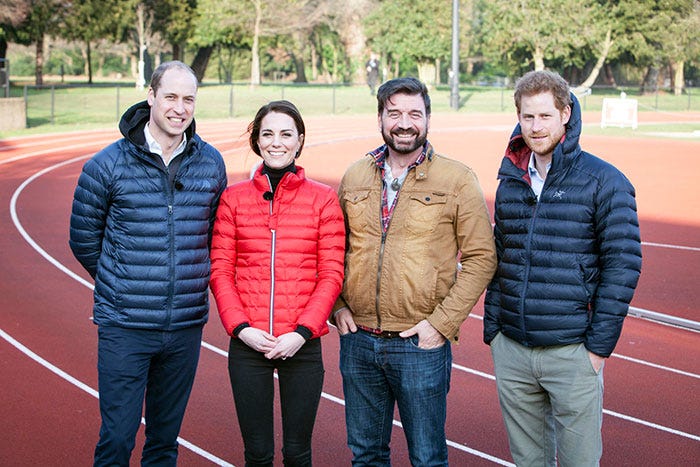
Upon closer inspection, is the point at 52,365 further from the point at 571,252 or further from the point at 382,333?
the point at 571,252

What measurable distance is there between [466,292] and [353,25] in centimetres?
5709

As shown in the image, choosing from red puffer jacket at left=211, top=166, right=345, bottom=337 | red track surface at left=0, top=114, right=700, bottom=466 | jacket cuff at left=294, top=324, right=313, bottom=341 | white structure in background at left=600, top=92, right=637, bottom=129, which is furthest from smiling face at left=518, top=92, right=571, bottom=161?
white structure in background at left=600, top=92, right=637, bottom=129

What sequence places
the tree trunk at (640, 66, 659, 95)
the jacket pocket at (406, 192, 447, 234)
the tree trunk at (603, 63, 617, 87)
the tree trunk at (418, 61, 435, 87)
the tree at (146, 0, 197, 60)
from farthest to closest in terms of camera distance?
the tree trunk at (603, 63, 617, 87) < the tree trunk at (640, 66, 659, 95) < the tree trunk at (418, 61, 435, 87) < the tree at (146, 0, 197, 60) < the jacket pocket at (406, 192, 447, 234)

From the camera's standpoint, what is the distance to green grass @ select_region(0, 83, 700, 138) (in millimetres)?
30406

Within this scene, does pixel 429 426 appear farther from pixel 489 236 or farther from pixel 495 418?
pixel 495 418

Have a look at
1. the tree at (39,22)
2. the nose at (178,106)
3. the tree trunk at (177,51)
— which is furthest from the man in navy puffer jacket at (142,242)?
the tree trunk at (177,51)

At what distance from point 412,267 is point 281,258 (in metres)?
0.58

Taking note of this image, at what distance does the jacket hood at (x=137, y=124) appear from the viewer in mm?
4102

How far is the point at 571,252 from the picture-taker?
12.3 ft

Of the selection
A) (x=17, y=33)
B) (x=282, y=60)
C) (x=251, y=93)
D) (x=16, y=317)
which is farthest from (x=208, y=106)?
(x=282, y=60)

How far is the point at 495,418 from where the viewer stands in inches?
236

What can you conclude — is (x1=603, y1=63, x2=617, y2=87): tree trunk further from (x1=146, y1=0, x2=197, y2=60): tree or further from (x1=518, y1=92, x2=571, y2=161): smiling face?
(x1=518, y1=92, x2=571, y2=161): smiling face

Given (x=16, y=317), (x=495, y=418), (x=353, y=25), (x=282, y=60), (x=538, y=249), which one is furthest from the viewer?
(x=282, y=60)

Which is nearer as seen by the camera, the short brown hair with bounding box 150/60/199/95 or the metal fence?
the short brown hair with bounding box 150/60/199/95
